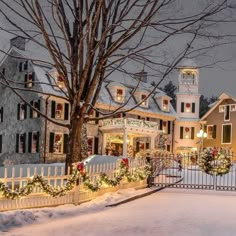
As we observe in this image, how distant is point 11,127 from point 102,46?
23.6 m

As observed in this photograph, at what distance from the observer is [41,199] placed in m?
11.6

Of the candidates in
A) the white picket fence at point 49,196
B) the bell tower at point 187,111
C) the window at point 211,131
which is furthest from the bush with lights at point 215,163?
the window at point 211,131

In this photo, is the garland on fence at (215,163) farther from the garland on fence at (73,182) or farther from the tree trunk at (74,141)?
the tree trunk at (74,141)

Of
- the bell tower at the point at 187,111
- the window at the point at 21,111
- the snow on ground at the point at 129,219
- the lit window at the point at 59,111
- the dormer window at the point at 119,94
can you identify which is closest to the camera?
the snow on ground at the point at 129,219

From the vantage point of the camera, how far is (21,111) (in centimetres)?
3681

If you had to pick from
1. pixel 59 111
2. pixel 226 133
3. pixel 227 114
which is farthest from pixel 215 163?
pixel 227 114

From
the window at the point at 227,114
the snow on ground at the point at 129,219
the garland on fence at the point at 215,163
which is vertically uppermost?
the window at the point at 227,114

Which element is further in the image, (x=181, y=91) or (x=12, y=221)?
(x=181, y=91)

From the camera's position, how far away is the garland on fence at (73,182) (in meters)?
10.7

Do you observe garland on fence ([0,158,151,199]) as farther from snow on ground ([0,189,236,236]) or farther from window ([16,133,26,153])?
window ([16,133,26,153])

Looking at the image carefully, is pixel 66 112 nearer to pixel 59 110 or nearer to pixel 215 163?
pixel 59 110

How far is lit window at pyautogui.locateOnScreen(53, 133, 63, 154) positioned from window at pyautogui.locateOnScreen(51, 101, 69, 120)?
4.74 ft

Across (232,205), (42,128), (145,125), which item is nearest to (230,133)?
(145,125)

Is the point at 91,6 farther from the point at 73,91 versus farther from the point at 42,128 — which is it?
the point at 42,128
